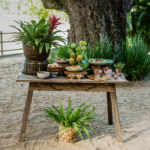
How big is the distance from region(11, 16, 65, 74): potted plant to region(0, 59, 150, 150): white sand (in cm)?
80

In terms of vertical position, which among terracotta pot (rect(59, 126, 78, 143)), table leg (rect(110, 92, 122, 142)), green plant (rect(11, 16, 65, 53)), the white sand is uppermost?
green plant (rect(11, 16, 65, 53))

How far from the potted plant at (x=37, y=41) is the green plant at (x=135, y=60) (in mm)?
3071

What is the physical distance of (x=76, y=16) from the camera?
565 centimetres

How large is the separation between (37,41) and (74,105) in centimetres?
179

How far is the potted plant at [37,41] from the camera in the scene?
2436mm

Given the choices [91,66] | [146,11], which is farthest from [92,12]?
[146,11]

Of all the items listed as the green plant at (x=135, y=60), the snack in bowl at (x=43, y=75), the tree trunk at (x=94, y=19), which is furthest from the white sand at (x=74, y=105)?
the tree trunk at (x=94, y=19)

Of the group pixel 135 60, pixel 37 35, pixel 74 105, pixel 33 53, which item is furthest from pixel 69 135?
pixel 135 60

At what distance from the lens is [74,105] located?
3.88 m

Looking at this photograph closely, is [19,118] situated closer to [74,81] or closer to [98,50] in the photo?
[74,81]

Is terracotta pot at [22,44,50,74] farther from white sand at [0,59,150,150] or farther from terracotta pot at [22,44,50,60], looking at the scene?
white sand at [0,59,150,150]

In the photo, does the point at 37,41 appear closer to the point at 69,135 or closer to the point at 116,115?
the point at 69,135

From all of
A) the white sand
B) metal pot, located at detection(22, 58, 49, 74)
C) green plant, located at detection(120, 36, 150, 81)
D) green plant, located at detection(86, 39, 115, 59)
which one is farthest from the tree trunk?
metal pot, located at detection(22, 58, 49, 74)

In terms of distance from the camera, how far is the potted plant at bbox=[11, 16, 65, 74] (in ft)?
7.99
